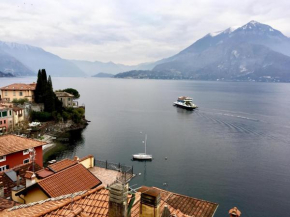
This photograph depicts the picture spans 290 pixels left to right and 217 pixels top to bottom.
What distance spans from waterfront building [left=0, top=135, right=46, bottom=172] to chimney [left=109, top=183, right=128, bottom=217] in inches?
980

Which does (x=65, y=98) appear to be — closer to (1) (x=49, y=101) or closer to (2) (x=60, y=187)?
(1) (x=49, y=101)

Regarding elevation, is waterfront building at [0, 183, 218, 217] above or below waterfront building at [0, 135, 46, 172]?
above

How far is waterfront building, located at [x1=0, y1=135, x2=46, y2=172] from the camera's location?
2685 cm

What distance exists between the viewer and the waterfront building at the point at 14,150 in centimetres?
2685

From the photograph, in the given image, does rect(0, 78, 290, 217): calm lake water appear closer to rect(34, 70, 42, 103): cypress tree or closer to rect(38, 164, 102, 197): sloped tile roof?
rect(34, 70, 42, 103): cypress tree

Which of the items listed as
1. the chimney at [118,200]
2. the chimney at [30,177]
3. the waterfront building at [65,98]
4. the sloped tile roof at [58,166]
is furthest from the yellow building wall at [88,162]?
the waterfront building at [65,98]

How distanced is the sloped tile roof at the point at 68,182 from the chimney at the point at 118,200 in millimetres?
8121

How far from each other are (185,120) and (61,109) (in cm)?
4135

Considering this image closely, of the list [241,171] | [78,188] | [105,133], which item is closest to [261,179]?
[241,171]

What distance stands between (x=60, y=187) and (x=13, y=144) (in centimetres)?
1798

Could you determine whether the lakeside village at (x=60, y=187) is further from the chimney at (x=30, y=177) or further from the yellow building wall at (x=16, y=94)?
the yellow building wall at (x=16, y=94)

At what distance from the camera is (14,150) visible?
90.0ft

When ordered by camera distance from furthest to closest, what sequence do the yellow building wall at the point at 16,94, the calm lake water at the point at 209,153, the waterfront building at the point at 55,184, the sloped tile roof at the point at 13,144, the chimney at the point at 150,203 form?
the yellow building wall at the point at 16,94, the calm lake water at the point at 209,153, the sloped tile roof at the point at 13,144, the waterfront building at the point at 55,184, the chimney at the point at 150,203

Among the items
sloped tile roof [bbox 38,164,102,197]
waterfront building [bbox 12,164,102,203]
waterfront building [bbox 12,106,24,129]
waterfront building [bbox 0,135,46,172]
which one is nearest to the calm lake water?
waterfront building [bbox 12,106,24,129]
